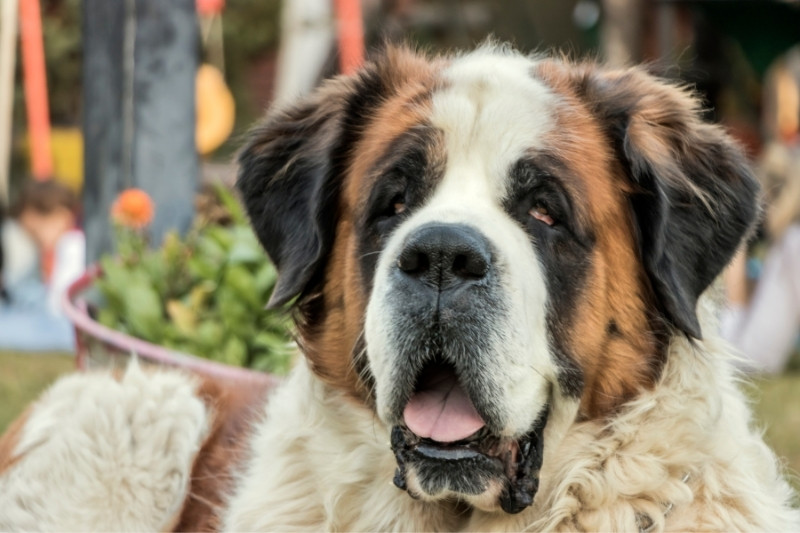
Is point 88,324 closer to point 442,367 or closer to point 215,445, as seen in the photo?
point 215,445

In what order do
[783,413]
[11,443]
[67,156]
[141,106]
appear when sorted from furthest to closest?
1. [67,156]
2. [783,413]
3. [141,106]
4. [11,443]

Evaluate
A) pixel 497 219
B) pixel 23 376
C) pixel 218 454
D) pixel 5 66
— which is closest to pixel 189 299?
pixel 218 454

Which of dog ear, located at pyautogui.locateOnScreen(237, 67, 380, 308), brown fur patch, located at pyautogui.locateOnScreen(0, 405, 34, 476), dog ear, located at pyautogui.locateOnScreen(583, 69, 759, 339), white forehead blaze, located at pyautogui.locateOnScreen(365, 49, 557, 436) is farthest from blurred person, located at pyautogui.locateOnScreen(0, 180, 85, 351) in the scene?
dog ear, located at pyautogui.locateOnScreen(583, 69, 759, 339)

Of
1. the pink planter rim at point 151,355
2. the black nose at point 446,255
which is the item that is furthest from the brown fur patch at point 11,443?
the black nose at point 446,255

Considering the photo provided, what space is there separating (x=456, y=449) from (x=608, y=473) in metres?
0.45

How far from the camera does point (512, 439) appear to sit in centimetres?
288

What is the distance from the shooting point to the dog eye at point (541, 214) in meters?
2.97

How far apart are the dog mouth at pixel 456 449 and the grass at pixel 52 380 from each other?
3655 millimetres

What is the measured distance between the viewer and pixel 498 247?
2.75m

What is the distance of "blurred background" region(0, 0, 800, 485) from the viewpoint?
5.32 m

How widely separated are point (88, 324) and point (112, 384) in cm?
91

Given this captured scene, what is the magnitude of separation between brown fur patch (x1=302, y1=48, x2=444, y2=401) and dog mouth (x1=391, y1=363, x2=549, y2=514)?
30 centimetres

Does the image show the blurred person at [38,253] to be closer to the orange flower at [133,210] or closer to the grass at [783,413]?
the orange flower at [133,210]

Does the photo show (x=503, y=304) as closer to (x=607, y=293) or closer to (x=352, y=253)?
(x=607, y=293)
